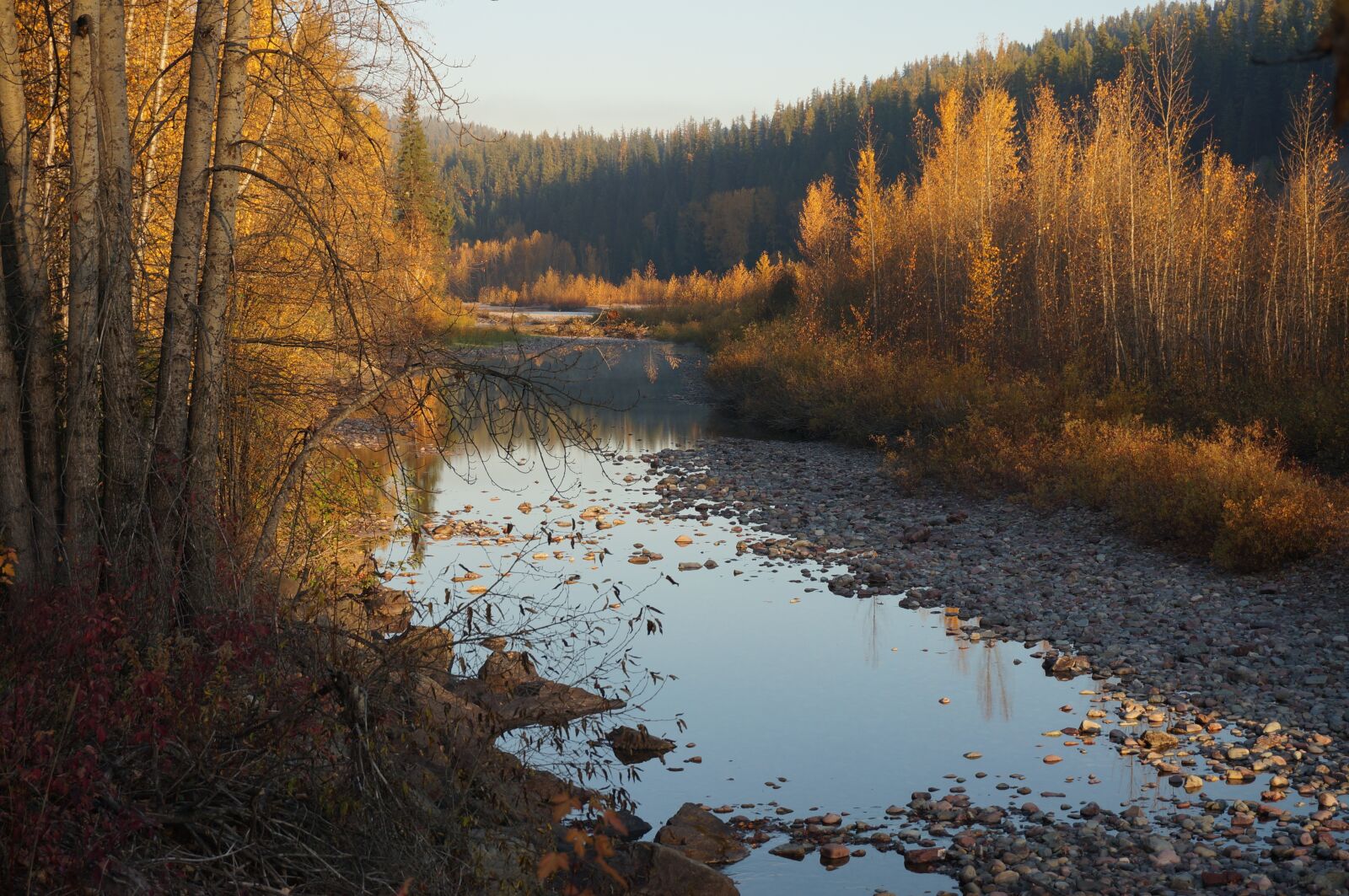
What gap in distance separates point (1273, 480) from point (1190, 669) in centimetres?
424

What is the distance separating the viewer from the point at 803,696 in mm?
10102

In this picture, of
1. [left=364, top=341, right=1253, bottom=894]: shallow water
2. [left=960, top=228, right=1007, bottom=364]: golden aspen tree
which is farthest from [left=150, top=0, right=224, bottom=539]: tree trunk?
[left=960, top=228, right=1007, bottom=364]: golden aspen tree

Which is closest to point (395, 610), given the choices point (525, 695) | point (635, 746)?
point (525, 695)

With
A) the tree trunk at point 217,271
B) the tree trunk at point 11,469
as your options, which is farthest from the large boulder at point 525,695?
the tree trunk at point 11,469

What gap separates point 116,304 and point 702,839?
185 inches

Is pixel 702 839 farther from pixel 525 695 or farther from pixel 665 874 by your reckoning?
pixel 525 695

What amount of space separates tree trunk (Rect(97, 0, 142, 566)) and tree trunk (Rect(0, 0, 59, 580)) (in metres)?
0.30

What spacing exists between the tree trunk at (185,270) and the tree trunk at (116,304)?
168 millimetres

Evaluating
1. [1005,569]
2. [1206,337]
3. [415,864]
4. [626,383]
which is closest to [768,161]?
[626,383]

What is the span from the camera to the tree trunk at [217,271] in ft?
23.0

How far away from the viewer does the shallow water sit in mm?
7562

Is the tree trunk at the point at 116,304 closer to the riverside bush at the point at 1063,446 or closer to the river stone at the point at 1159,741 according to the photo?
the river stone at the point at 1159,741

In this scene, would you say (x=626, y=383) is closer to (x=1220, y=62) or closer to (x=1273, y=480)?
(x=1273, y=480)

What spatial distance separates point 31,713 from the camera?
4441 millimetres
